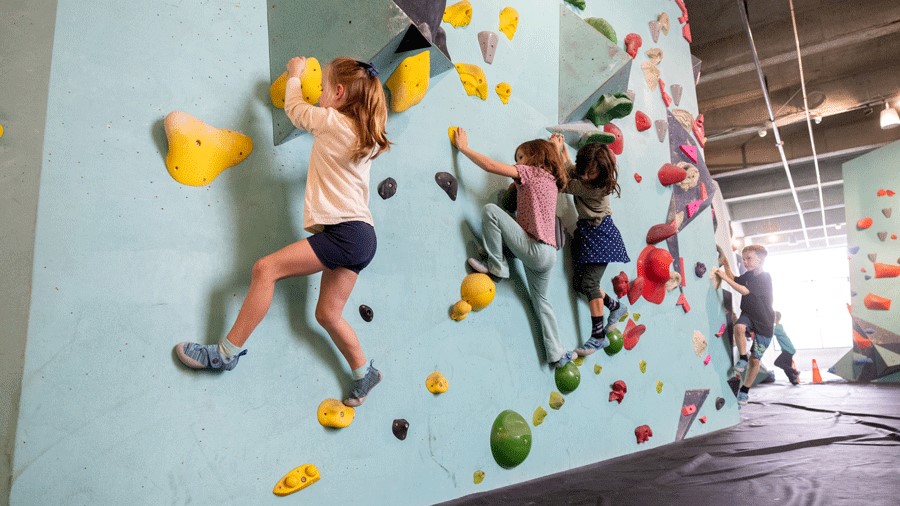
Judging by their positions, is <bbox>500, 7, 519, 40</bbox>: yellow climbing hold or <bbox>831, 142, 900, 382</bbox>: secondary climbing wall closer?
<bbox>500, 7, 519, 40</bbox>: yellow climbing hold

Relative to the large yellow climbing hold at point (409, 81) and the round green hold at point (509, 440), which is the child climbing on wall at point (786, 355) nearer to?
the round green hold at point (509, 440)

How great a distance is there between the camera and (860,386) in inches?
249

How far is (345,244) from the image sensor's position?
175cm

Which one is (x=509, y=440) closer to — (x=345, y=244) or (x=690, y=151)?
(x=345, y=244)

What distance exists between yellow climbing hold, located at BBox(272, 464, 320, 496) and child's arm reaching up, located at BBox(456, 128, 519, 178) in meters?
1.22

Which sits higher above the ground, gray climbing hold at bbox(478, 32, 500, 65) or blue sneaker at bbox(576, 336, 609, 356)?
gray climbing hold at bbox(478, 32, 500, 65)

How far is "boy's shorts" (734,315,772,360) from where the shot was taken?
477cm

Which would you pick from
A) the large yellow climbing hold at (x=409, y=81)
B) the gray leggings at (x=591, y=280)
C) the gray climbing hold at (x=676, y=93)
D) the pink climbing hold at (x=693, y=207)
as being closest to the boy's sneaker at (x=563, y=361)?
the gray leggings at (x=591, y=280)

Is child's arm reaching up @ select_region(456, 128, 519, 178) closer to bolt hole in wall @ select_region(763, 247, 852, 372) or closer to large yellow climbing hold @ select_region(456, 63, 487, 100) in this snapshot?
large yellow climbing hold @ select_region(456, 63, 487, 100)

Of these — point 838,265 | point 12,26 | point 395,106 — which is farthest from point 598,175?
point 838,265

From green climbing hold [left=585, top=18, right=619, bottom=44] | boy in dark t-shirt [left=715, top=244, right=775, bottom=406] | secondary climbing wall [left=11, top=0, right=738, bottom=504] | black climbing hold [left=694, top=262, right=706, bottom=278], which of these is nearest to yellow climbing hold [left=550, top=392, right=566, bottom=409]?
secondary climbing wall [left=11, top=0, right=738, bottom=504]

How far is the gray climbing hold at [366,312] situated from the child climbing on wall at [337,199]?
12 centimetres

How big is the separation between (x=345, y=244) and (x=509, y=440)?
104 cm

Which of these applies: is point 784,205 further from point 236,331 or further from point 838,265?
point 236,331
